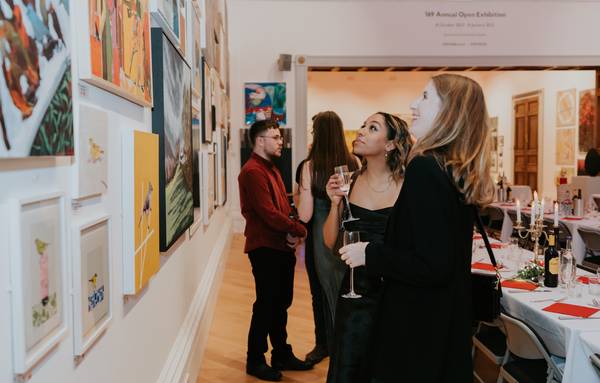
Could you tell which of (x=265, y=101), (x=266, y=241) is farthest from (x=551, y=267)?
(x=265, y=101)

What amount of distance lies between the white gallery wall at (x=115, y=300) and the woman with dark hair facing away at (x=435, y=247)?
84cm

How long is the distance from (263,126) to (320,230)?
0.86m

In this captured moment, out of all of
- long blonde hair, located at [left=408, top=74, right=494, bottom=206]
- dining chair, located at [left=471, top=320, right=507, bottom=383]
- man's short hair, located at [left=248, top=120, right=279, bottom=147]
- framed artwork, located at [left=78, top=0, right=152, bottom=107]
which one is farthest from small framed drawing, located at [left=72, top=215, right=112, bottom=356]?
man's short hair, located at [left=248, top=120, right=279, bottom=147]

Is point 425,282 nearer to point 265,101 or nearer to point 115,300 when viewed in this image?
point 115,300

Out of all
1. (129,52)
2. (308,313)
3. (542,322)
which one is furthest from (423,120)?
(308,313)

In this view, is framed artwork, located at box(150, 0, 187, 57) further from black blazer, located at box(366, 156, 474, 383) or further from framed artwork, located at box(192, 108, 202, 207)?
black blazer, located at box(366, 156, 474, 383)

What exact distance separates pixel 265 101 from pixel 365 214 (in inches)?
350

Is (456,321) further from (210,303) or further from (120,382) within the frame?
(210,303)

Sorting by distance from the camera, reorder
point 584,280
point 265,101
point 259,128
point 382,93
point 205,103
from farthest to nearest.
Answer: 1. point 382,93
2. point 265,101
3. point 205,103
4. point 259,128
5. point 584,280

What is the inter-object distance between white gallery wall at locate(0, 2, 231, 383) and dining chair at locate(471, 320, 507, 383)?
5.84 feet

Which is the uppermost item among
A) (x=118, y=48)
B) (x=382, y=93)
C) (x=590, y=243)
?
(x=382, y=93)

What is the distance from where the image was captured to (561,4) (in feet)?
38.7

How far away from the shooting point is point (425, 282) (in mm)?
1860

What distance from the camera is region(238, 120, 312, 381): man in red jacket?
13.7ft
